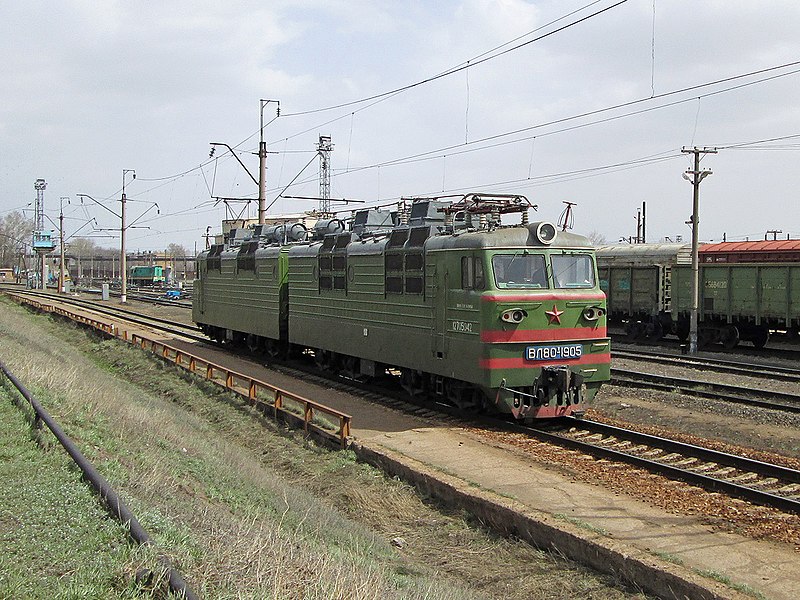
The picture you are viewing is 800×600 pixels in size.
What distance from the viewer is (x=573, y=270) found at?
1352 cm

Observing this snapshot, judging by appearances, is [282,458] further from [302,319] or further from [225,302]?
[225,302]

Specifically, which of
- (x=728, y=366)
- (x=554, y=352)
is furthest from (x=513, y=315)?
(x=728, y=366)

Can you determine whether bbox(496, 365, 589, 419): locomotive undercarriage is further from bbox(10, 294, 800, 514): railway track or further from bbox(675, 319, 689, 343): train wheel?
bbox(675, 319, 689, 343): train wheel

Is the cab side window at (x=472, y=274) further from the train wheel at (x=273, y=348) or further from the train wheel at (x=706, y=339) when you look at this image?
the train wheel at (x=706, y=339)

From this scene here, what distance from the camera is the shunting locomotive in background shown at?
12750 millimetres

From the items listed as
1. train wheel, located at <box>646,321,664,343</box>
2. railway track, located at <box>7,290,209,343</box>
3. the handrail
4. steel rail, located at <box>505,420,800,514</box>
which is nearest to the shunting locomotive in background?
steel rail, located at <box>505,420,800,514</box>

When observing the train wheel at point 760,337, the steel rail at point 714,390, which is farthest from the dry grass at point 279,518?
the train wheel at point 760,337

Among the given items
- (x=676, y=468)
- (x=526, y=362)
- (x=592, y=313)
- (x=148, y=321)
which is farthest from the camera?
(x=148, y=321)

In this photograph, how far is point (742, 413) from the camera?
47.2 feet

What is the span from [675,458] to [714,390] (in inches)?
257

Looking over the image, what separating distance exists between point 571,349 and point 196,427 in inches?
269

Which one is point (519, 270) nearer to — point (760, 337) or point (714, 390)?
point (714, 390)

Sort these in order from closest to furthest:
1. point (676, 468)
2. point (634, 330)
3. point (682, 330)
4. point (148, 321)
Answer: point (676, 468), point (682, 330), point (634, 330), point (148, 321)

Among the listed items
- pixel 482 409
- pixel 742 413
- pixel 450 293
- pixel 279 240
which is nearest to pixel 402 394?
pixel 482 409
